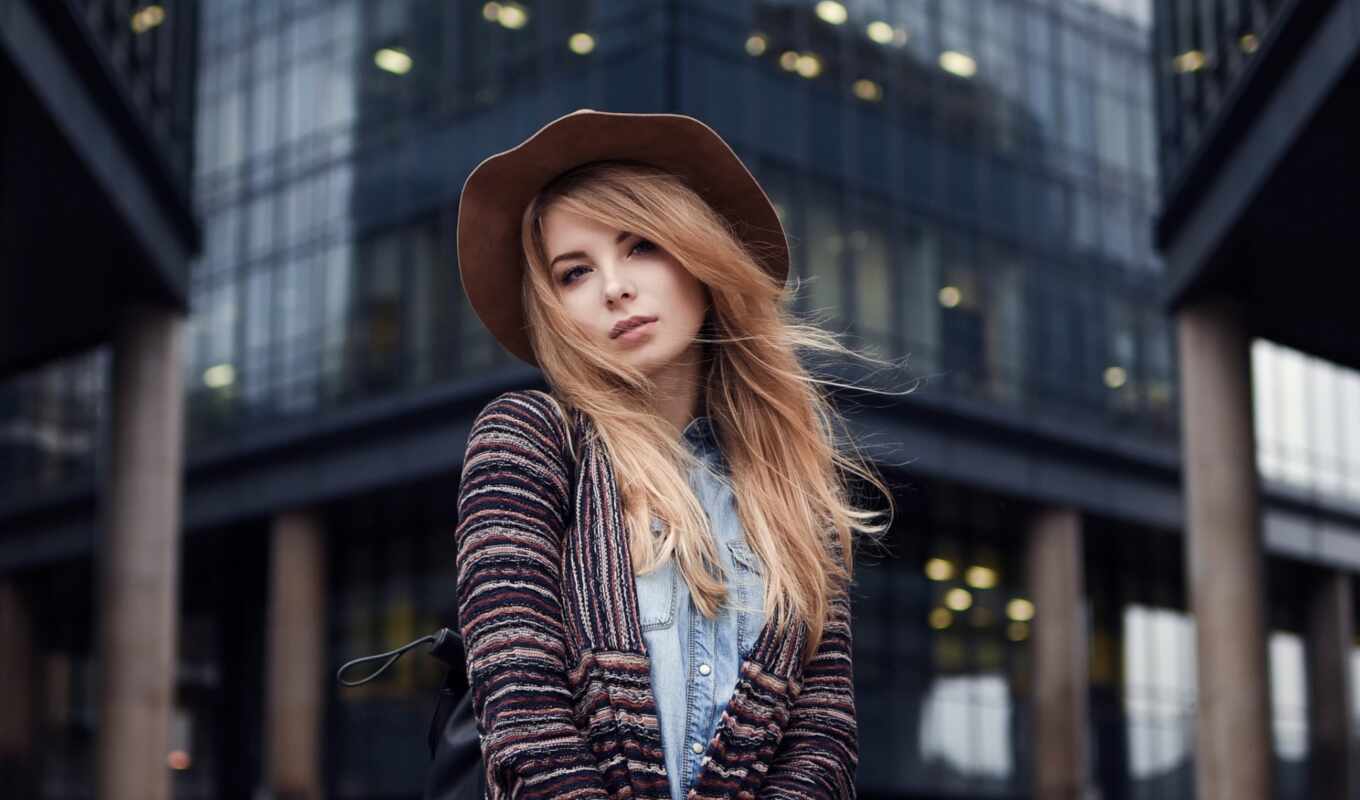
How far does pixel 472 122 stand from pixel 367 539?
8.75 metres

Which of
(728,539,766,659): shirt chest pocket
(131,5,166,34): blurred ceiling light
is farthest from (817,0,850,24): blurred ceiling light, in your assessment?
(728,539,766,659): shirt chest pocket

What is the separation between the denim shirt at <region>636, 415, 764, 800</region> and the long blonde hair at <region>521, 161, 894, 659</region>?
0.03m

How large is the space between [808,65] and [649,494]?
1137 inches

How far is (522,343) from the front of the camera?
134 inches

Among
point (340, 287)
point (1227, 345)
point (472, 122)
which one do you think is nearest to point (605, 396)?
point (1227, 345)

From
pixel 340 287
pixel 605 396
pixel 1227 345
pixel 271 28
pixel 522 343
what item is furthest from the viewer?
pixel 271 28

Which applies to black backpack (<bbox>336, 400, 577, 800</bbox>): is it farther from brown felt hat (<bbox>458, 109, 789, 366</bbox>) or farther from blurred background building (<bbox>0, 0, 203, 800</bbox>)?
blurred background building (<bbox>0, 0, 203, 800</bbox>)

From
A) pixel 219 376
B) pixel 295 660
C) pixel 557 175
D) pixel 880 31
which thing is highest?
pixel 880 31

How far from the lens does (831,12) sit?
31516 millimetres

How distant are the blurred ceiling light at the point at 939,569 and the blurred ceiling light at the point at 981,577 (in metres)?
0.42

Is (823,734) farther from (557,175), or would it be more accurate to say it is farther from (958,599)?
(958,599)

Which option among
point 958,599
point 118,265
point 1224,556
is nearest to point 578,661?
point 1224,556

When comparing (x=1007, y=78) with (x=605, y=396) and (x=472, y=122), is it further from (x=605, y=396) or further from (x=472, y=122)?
(x=605, y=396)

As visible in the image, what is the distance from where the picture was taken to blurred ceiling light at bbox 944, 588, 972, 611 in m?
35.5
